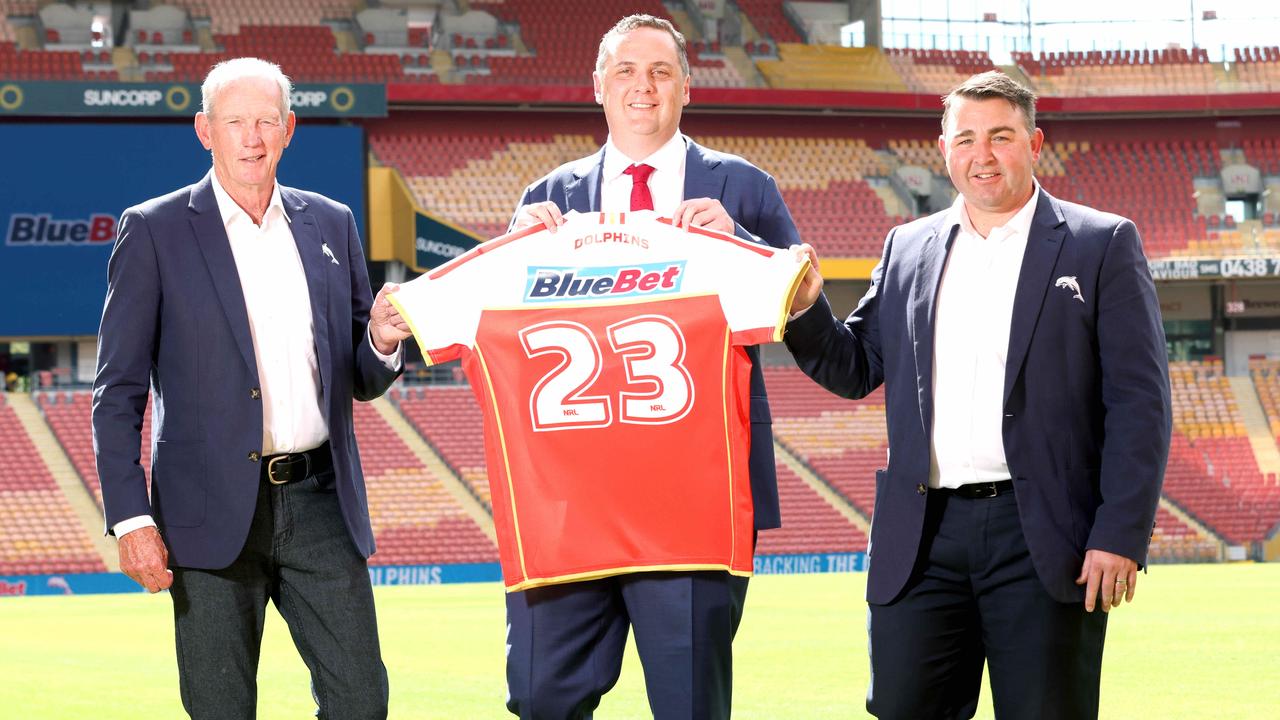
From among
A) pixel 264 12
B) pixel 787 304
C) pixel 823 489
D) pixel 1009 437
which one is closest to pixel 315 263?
pixel 787 304

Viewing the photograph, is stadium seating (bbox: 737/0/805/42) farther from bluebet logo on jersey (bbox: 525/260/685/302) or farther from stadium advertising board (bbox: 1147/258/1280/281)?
bluebet logo on jersey (bbox: 525/260/685/302)

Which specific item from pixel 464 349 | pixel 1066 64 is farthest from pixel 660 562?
pixel 1066 64

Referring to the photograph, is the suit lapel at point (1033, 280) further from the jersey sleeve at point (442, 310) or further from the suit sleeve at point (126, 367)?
the suit sleeve at point (126, 367)

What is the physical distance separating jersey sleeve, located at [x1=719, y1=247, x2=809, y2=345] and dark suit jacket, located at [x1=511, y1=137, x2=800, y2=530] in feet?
0.70

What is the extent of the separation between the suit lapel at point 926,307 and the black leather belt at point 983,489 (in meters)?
0.18

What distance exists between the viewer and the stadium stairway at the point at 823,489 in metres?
22.9

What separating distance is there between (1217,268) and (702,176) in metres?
26.2

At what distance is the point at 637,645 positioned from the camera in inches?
141

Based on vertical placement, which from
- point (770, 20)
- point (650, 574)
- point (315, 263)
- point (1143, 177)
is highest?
point (770, 20)

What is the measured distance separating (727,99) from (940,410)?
2420 cm

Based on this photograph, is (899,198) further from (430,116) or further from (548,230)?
(548,230)

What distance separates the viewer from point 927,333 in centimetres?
374

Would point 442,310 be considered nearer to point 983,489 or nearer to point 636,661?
point 983,489

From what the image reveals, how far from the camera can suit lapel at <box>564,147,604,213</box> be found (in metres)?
3.97
